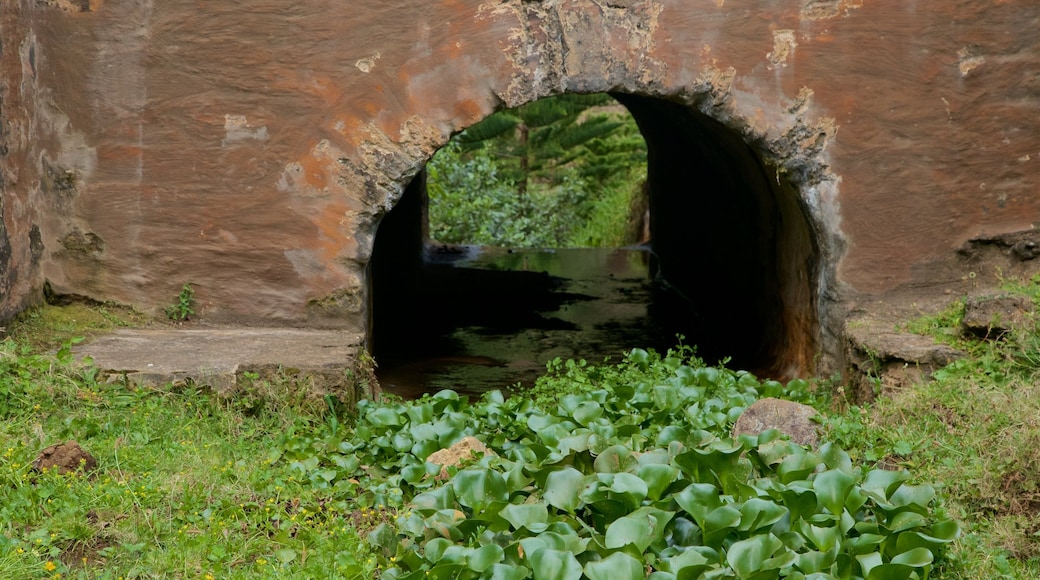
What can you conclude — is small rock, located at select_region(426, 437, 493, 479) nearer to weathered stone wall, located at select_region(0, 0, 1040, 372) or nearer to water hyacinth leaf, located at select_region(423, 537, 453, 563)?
water hyacinth leaf, located at select_region(423, 537, 453, 563)

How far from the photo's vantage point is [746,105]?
5.31 m

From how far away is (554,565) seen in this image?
10.2ft

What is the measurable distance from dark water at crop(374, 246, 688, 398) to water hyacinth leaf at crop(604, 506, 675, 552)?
2967 millimetres

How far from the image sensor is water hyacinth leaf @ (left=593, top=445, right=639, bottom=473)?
12.6 feet

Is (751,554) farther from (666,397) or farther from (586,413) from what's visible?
(666,397)

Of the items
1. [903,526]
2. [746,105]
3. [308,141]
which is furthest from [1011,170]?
[308,141]

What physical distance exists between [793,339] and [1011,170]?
144cm

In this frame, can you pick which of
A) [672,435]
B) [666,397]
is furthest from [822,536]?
[666,397]

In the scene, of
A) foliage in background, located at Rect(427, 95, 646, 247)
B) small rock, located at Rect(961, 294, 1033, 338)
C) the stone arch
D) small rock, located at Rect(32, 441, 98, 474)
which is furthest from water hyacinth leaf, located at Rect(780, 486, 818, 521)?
foliage in background, located at Rect(427, 95, 646, 247)

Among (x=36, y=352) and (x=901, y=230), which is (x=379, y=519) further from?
(x=901, y=230)

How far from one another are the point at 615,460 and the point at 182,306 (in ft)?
8.24

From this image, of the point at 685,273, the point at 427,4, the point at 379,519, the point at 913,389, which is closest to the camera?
the point at 379,519

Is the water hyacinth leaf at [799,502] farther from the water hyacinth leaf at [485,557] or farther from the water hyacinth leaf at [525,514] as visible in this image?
the water hyacinth leaf at [485,557]

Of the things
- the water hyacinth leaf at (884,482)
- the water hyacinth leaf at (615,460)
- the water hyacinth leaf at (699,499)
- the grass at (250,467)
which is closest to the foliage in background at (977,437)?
the grass at (250,467)
